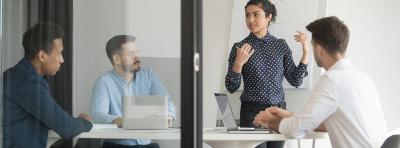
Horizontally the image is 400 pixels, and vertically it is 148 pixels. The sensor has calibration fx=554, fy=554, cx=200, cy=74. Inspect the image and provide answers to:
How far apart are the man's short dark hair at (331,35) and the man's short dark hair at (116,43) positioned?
3.23 ft

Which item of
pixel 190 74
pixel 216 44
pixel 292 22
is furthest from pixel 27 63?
pixel 292 22

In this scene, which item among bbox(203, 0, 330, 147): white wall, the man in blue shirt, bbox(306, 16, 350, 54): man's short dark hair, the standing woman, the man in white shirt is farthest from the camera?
bbox(203, 0, 330, 147): white wall

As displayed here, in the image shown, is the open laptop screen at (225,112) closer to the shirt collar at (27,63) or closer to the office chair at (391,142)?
the office chair at (391,142)

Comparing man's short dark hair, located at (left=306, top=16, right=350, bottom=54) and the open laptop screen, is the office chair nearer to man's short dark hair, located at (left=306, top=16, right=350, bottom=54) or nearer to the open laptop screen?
man's short dark hair, located at (left=306, top=16, right=350, bottom=54)

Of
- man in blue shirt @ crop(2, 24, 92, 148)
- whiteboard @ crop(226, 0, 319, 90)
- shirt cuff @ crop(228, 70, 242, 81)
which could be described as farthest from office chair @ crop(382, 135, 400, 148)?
whiteboard @ crop(226, 0, 319, 90)

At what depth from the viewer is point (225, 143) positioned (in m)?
2.77

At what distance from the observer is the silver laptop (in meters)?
2.36

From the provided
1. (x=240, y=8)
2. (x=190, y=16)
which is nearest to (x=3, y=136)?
(x=190, y=16)

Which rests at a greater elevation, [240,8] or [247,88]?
[240,8]

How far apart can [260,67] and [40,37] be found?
1720 millimetres

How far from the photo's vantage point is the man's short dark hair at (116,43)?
2371mm

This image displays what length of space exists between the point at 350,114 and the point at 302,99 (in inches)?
60.4

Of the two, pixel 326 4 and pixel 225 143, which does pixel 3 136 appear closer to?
pixel 225 143

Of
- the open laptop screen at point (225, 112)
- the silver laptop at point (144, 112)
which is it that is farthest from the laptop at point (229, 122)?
the silver laptop at point (144, 112)
